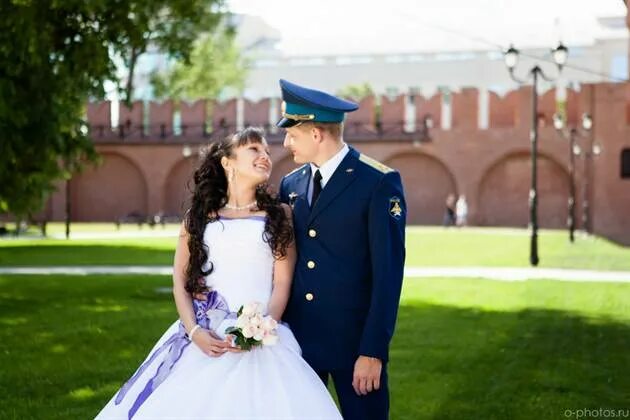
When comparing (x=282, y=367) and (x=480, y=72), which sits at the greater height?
(x=480, y=72)

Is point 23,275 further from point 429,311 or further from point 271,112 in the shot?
point 271,112

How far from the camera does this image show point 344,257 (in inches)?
166

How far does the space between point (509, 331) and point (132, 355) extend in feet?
14.4

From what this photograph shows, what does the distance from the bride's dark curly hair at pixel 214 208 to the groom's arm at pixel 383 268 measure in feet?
1.30

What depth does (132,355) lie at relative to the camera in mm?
9586

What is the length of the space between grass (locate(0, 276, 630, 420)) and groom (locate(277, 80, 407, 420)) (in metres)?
2.99

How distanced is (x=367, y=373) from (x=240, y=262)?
0.73 metres

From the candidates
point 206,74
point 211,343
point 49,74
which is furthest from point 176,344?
point 206,74

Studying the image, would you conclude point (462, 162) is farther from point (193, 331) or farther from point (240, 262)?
point (193, 331)

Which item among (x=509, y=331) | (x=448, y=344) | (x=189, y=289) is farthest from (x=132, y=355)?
(x=189, y=289)

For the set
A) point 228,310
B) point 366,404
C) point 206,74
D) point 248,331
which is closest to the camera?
point 248,331
